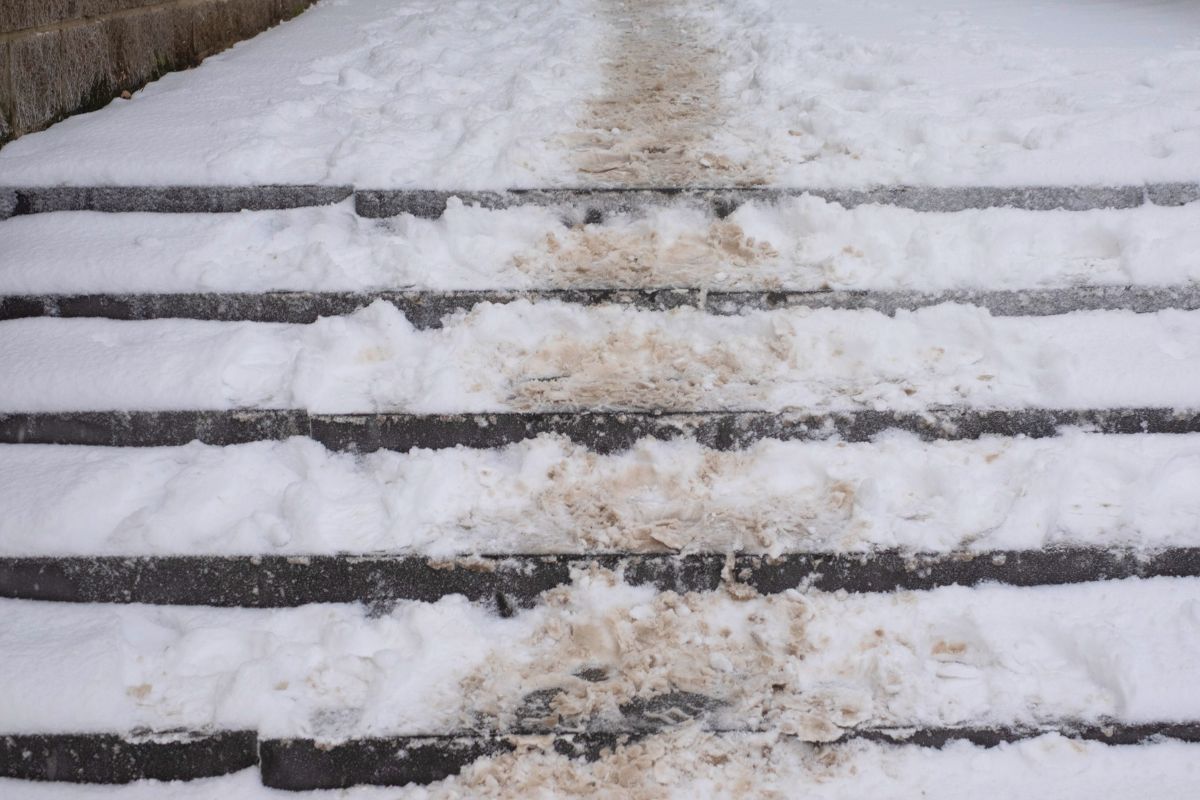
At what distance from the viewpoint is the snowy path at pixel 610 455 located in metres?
1.56

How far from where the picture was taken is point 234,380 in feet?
6.59

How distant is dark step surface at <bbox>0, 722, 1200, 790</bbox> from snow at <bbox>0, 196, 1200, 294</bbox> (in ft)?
3.51

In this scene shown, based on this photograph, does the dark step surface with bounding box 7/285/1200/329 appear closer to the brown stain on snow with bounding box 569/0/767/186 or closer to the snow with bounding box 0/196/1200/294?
the snow with bounding box 0/196/1200/294

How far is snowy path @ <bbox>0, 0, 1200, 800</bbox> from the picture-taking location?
1563 mm

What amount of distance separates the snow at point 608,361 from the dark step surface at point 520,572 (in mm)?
364

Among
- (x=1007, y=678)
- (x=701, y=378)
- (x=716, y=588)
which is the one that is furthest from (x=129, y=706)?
(x=1007, y=678)

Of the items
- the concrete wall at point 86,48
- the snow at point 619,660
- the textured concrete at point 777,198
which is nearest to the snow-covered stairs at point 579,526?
the snow at point 619,660

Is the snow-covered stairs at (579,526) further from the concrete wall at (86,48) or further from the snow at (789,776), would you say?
the concrete wall at (86,48)

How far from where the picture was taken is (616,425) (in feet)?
6.40

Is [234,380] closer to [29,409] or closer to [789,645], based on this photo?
[29,409]

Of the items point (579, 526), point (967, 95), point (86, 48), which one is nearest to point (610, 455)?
point (579, 526)

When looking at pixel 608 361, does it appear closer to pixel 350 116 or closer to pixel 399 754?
pixel 399 754

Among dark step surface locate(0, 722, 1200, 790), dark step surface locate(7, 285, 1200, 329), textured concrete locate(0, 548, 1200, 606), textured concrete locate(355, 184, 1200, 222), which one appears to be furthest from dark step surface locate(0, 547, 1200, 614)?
textured concrete locate(355, 184, 1200, 222)

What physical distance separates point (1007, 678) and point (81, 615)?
174 centimetres
